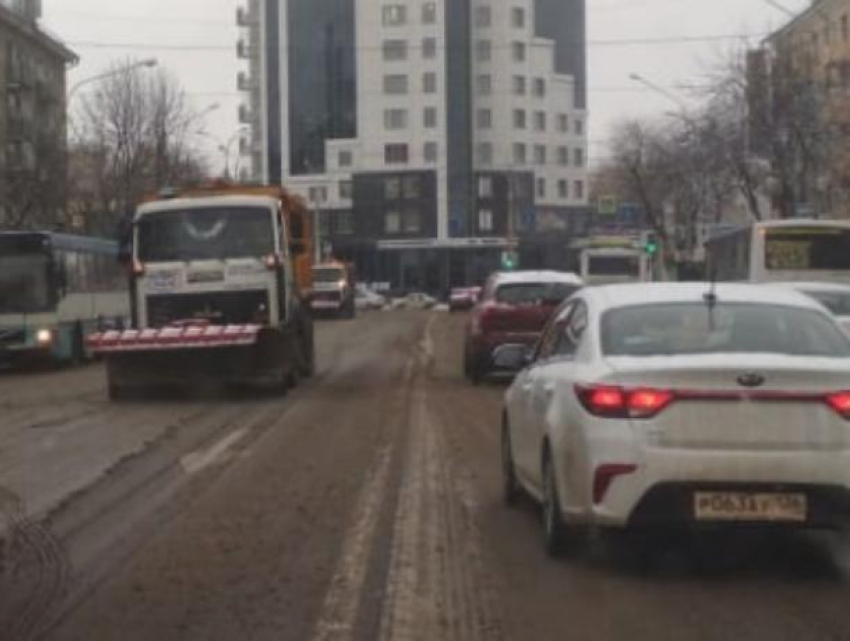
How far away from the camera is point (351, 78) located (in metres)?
132

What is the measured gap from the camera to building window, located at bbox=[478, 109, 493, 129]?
13350 centimetres

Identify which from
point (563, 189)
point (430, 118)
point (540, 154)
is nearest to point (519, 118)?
point (540, 154)

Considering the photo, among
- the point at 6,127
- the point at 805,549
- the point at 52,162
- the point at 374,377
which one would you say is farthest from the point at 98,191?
the point at 805,549

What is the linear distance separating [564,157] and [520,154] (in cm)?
670

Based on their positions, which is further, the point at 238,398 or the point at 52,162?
the point at 52,162

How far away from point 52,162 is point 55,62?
35.0 metres

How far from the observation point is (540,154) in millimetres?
137625

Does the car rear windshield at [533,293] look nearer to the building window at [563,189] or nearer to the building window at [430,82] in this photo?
the building window at [430,82]

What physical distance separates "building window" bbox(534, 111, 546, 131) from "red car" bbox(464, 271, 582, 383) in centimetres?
11285

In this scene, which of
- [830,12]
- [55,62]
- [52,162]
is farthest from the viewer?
[55,62]

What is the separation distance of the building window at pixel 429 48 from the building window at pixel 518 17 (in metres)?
7.60

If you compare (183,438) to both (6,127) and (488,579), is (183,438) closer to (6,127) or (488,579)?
(488,579)

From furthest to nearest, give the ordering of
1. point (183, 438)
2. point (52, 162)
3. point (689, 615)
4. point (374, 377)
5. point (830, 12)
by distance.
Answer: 1. point (830, 12)
2. point (52, 162)
3. point (374, 377)
4. point (183, 438)
5. point (689, 615)

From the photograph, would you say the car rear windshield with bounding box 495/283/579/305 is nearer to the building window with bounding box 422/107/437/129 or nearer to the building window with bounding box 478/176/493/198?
the building window with bounding box 422/107/437/129
